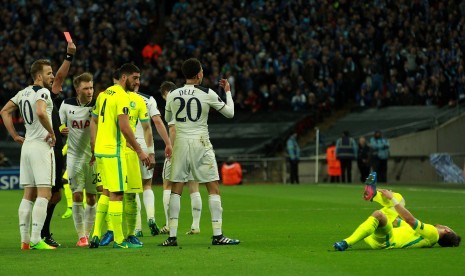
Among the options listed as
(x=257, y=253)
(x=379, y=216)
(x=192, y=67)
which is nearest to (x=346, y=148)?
(x=192, y=67)

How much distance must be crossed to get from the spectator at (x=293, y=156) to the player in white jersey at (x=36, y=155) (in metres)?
24.9

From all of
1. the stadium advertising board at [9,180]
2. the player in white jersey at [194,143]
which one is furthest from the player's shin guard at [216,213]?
the stadium advertising board at [9,180]

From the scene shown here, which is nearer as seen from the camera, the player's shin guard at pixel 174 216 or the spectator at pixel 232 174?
the player's shin guard at pixel 174 216

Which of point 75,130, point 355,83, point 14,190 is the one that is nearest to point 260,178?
point 355,83

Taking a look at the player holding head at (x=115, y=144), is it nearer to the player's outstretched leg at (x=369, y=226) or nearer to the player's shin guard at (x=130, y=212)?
the player's shin guard at (x=130, y=212)

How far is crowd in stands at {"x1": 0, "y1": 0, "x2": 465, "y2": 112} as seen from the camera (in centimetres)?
4028

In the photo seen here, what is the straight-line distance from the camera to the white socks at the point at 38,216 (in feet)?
44.7

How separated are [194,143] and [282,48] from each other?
29.2m

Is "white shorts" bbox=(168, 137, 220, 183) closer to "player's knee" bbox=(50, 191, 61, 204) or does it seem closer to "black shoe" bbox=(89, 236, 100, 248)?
"black shoe" bbox=(89, 236, 100, 248)

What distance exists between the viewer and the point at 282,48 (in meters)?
42.8

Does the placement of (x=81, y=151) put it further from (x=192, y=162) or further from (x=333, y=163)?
(x=333, y=163)

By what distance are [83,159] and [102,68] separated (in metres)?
27.8

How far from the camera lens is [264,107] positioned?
41781mm

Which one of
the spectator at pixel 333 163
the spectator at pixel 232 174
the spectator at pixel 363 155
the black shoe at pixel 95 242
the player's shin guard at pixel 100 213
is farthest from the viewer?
the spectator at pixel 333 163
